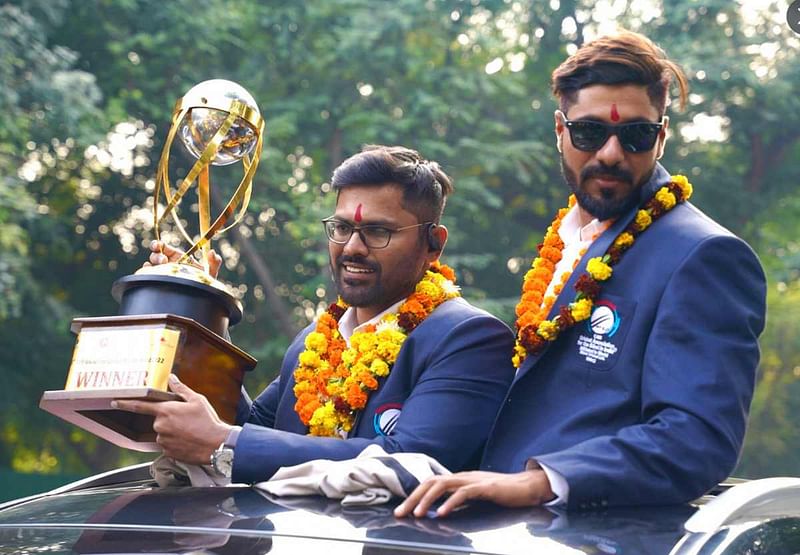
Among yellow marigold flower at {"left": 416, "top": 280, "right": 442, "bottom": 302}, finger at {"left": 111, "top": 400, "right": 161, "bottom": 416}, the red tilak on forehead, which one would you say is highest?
the red tilak on forehead

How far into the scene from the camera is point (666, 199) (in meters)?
3.23

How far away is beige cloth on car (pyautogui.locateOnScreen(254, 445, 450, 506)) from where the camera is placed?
8.53 ft

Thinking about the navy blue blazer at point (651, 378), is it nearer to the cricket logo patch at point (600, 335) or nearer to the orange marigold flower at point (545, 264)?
the cricket logo patch at point (600, 335)

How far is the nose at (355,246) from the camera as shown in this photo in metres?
3.65

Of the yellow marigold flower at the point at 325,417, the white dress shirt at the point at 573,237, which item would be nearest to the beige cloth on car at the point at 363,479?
the yellow marigold flower at the point at 325,417

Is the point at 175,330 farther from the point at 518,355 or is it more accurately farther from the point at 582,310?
the point at 582,310

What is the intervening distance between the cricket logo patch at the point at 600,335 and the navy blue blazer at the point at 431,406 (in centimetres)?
35

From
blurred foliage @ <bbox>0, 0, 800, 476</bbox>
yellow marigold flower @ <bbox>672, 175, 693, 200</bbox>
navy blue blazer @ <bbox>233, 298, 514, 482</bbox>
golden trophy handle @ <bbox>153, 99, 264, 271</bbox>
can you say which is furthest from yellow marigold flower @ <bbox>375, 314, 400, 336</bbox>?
blurred foliage @ <bbox>0, 0, 800, 476</bbox>

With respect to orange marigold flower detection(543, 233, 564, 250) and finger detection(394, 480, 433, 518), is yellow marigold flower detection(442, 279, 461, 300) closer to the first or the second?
orange marigold flower detection(543, 233, 564, 250)

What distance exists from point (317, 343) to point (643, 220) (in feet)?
3.77

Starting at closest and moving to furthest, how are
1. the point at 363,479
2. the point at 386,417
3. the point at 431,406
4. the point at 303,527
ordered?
the point at 303,527 < the point at 363,479 < the point at 431,406 < the point at 386,417

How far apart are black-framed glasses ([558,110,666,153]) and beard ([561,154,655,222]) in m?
0.06

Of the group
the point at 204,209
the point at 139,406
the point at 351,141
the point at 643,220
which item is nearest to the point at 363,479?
the point at 139,406

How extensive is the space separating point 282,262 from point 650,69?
18782 millimetres
